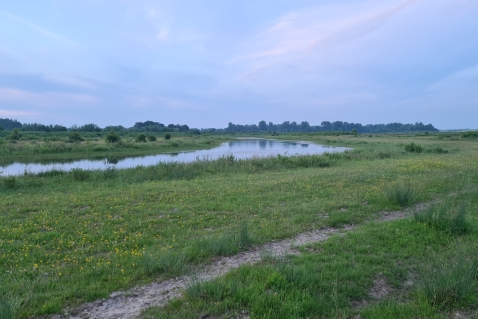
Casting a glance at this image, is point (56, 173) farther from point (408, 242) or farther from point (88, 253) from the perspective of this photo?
point (408, 242)

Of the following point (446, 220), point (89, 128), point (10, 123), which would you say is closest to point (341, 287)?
point (446, 220)

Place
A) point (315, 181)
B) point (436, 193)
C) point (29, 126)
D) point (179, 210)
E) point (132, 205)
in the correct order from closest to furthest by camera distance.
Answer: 1. point (179, 210)
2. point (132, 205)
3. point (436, 193)
4. point (315, 181)
5. point (29, 126)

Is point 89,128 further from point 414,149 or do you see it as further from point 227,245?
point 227,245

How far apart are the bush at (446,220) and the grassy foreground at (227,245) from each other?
0.10 metres

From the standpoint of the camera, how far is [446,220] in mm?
6953

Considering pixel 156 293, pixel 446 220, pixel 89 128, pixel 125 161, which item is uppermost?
pixel 89 128

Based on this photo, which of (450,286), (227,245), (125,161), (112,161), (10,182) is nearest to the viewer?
(450,286)

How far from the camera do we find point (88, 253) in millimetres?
6043

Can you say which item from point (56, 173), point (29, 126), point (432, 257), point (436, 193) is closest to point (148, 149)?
point (56, 173)

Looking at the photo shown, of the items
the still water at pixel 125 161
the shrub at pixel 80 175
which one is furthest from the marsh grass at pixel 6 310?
the still water at pixel 125 161

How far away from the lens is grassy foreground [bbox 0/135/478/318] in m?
4.10

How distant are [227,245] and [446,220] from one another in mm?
5034

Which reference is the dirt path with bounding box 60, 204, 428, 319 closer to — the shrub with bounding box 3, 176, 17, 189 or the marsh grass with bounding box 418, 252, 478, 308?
the marsh grass with bounding box 418, 252, 478, 308

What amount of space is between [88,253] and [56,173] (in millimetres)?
15547
